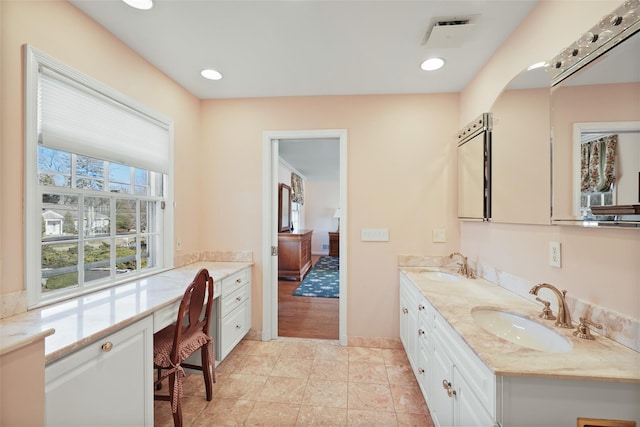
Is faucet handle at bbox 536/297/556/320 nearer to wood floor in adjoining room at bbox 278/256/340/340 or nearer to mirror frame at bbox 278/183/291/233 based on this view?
wood floor in adjoining room at bbox 278/256/340/340

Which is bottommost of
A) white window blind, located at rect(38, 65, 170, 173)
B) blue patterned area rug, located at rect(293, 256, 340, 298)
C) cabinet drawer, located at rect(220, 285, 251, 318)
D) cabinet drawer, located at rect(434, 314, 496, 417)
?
blue patterned area rug, located at rect(293, 256, 340, 298)

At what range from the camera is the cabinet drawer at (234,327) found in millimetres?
2166

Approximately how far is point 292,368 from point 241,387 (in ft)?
1.46

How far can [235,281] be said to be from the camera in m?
2.38

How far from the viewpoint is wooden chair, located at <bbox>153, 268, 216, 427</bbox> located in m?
1.52

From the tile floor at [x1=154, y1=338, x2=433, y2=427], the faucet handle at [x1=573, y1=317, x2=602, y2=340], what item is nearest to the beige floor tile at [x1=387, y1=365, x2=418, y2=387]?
the tile floor at [x1=154, y1=338, x2=433, y2=427]

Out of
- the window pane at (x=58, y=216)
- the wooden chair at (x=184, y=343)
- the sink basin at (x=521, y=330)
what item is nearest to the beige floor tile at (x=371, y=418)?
the sink basin at (x=521, y=330)

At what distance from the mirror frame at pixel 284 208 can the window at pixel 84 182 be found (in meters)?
2.99

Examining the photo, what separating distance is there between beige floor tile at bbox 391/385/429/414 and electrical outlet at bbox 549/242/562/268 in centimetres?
127

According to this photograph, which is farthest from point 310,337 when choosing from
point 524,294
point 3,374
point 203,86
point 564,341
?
point 203,86

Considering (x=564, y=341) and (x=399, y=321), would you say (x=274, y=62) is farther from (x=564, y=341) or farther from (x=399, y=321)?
(x=399, y=321)

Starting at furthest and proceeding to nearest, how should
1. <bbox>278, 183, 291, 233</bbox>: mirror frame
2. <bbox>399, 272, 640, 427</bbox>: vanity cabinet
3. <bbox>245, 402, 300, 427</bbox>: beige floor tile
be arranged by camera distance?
<bbox>278, 183, 291, 233</bbox>: mirror frame < <bbox>245, 402, 300, 427</bbox>: beige floor tile < <bbox>399, 272, 640, 427</bbox>: vanity cabinet

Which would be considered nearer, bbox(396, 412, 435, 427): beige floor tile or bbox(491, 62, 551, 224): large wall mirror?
bbox(491, 62, 551, 224): large wall mirror

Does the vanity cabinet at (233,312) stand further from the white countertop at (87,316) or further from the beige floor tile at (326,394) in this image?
the beige floor tile at (326,394)
